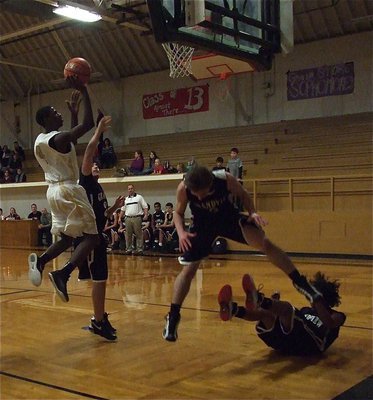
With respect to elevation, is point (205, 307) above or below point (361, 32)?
below

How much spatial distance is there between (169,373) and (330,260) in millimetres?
Result: 8628

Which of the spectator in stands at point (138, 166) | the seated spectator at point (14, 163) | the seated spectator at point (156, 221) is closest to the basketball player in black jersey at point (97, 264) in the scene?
the seated spectator at point (156, 221)

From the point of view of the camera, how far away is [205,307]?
253 inches

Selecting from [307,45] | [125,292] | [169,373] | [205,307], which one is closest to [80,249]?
[169,373]

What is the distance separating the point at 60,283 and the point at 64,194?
76 cm

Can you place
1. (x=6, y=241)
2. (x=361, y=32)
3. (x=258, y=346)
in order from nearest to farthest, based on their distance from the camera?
(x=258, y=346) → (x=361, y=32) → (x=6, y=241)

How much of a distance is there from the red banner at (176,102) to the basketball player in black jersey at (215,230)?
1503 centimetres

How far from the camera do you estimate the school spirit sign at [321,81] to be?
1611 cm

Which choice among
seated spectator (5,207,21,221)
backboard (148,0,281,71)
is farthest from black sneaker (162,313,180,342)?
seated spectator (5,207,21,221)

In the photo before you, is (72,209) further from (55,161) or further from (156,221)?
(156,221)

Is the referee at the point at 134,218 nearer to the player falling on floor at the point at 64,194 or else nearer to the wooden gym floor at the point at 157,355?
the wooden gym floor at the point at 157,355

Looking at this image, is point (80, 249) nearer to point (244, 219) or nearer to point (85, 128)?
point (85, 128)

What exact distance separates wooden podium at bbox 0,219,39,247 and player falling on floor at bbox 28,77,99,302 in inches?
540

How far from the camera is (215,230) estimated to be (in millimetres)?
4312
